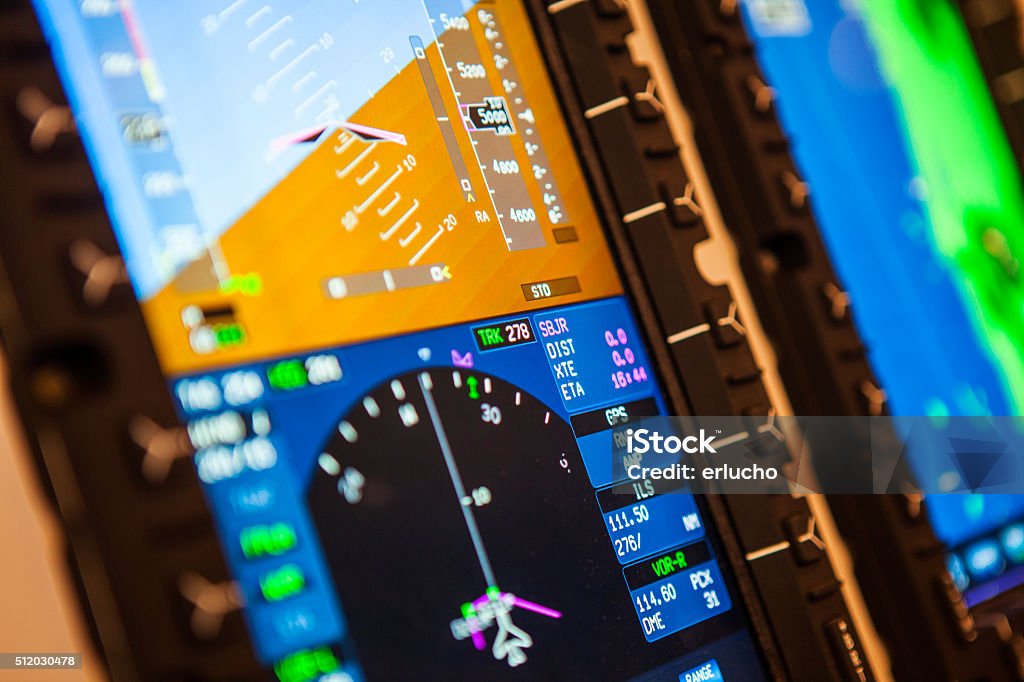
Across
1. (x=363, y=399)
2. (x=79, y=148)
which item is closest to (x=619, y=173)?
(x=363, y=399)

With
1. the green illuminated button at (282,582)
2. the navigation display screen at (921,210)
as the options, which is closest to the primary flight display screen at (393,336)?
the green illuminated button at (282,582)

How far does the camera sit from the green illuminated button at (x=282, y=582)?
0.70m

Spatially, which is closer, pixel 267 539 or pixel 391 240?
pixel 267 539

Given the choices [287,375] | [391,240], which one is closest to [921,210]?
[391,240]

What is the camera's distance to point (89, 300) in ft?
2.14

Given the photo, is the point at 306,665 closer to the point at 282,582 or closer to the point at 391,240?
the point at 282,582

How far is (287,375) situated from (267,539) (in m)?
0.11

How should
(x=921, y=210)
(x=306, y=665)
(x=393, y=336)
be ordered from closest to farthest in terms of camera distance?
(x=306, y=665)
(x=393, y=336)
(x=921, y=210)

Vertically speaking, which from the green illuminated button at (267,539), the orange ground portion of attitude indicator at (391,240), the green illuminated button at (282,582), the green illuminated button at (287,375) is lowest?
the green illuminated button at (282,582)

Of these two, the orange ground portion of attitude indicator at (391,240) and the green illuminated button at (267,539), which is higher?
the orange ground portion of attitude indicator at (391,240)

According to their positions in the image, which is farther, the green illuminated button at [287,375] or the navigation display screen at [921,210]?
the navigation display screen at [921,210]

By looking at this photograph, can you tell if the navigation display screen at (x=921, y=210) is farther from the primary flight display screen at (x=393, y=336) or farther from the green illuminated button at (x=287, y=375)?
the green illuminated button at (x=287, y=375)

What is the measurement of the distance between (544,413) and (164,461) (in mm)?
343

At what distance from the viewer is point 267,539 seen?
0.71 metres
